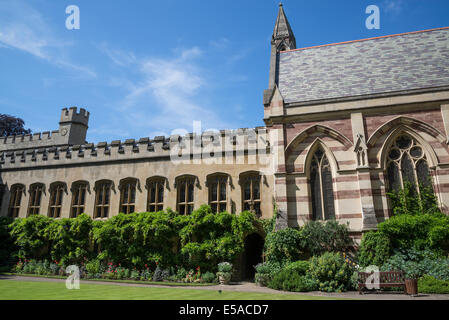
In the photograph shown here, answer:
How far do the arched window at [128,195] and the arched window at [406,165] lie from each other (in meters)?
14.5

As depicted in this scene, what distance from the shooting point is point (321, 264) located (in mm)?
11094

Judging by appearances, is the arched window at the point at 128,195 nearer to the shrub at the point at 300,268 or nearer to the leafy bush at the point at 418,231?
the shrub at the point at 300,268

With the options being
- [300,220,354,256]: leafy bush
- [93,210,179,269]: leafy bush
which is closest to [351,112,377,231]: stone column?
[300,220,354,256]: leafy bush

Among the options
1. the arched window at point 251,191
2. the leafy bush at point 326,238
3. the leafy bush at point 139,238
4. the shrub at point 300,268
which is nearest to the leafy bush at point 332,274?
the shrub at point 300,268

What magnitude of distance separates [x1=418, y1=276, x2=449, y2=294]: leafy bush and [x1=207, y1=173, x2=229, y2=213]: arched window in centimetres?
968

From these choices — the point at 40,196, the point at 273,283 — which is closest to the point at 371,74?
the point at 273,283

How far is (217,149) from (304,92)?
5948mm

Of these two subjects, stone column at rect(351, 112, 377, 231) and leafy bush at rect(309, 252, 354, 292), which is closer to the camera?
leafy bush at rect(309, 252, 354, 292)

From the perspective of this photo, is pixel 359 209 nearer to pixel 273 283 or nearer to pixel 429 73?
pixel 273 283

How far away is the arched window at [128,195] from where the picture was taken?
1876 cm

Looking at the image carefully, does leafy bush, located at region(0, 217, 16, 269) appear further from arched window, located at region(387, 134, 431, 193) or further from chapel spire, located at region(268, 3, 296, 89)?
chapel spire, located at region(268, 3, 296, 89)

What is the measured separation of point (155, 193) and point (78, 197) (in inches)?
230

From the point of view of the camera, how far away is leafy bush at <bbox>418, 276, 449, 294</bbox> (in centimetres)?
950
